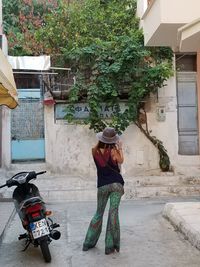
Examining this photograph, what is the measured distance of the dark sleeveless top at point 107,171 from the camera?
5707 mm

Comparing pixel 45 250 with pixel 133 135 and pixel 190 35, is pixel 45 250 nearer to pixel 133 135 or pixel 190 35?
pixel 190 35

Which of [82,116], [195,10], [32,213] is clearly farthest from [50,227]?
[82,116]

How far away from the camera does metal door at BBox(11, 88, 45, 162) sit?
13680 mm

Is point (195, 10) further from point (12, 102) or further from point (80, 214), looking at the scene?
point (80, 214)

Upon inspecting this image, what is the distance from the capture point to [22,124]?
1377 centimetres

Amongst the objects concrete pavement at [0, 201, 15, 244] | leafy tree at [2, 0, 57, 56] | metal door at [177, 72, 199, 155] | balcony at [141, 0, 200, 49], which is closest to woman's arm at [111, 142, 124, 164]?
concrete pavement at [0, 201, 15, 244]

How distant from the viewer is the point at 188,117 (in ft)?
46.0

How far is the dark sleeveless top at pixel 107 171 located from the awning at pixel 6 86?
1957mm

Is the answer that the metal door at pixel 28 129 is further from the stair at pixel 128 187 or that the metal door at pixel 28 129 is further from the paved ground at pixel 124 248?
the paved ground at pixel 124 248

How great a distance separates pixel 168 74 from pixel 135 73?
1.01m

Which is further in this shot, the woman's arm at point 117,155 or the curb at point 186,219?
the curb at point 186,219

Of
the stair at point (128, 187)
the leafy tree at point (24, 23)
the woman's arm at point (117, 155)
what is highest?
the leafy tree at point (24, 23)

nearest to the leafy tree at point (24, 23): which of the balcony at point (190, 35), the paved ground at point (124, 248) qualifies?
the balcony at point (190, 35)

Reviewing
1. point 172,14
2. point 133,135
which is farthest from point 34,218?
point 133,135
